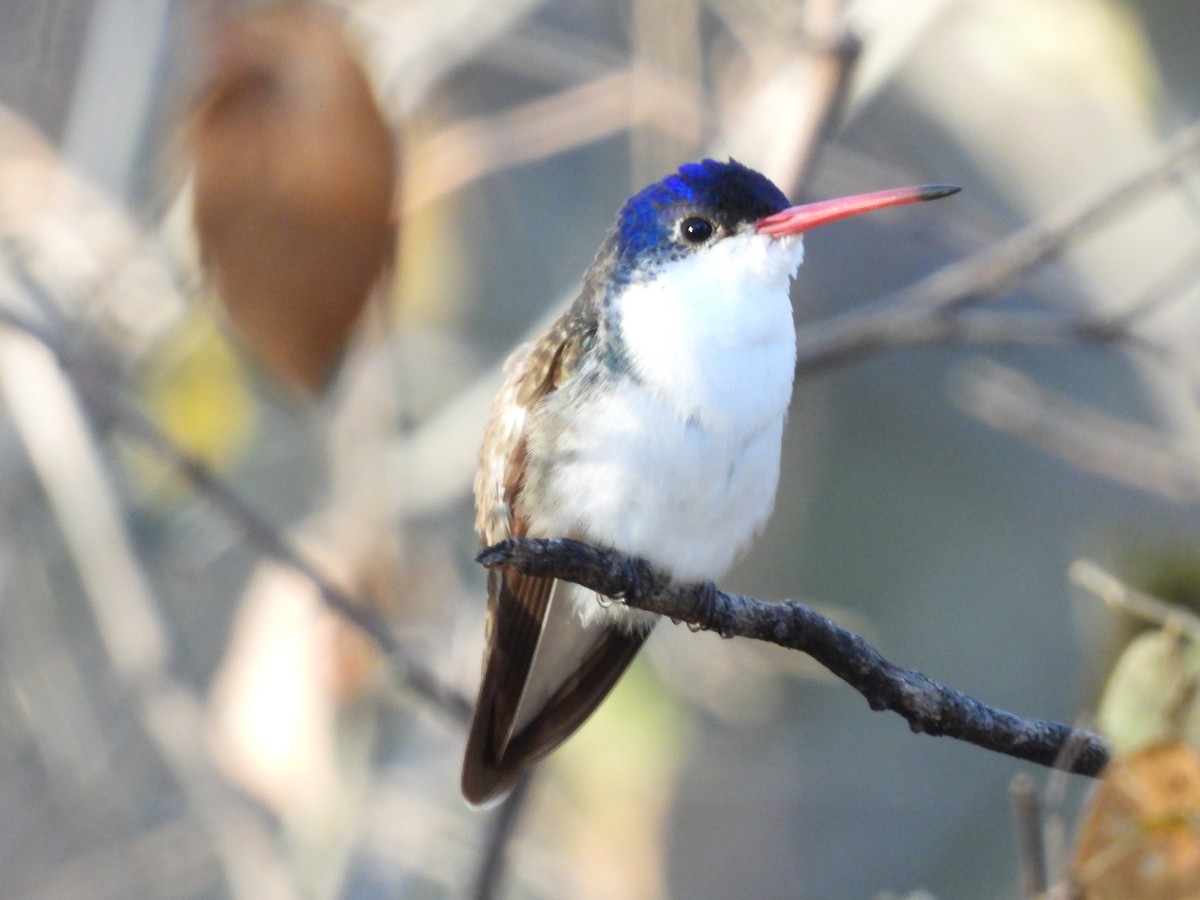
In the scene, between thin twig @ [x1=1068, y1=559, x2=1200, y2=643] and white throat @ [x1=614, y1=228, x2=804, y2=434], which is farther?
white throat @ [x1=614, y1=228, x2=804, y2=434]

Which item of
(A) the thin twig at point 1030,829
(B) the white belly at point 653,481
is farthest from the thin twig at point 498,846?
(A) the thin twig at point 1030,829

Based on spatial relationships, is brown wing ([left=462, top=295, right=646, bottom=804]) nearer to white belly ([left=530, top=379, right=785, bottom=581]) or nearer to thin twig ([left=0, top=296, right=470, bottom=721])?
white belly ([left=530, top=379, right=785, bottom=581])

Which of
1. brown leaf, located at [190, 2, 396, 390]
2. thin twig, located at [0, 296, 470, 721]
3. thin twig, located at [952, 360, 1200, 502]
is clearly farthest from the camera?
thin twig, located at [952, 360, 1200, 502]

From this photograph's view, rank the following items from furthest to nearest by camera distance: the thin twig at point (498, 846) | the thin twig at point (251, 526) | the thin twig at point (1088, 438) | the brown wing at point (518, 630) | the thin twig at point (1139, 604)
Answer: 1. the thin twig at point (1088, 438)
2. the thin twig at point (498, 846)
3. the thin twig at point (251, 526)
4. the brown wing at point (518, 630)
5. the thin twig at point (1139, 604)

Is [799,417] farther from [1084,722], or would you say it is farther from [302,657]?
[1084,722]

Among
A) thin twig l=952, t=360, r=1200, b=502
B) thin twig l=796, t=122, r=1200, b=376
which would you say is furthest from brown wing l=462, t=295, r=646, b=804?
thin twig l=952, t=360, r=1200, b=502

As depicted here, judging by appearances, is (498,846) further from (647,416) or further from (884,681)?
Result: (884,681)

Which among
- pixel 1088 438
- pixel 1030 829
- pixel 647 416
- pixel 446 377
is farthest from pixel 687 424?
pixel 446 377

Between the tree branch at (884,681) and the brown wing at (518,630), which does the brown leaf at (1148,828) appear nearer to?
the tree branch at (884,681)
